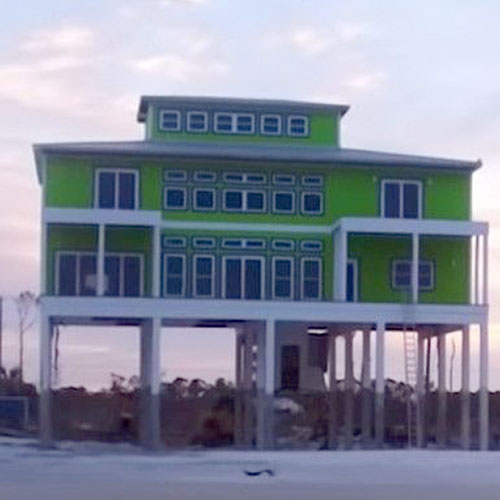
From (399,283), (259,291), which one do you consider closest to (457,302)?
(399,283)

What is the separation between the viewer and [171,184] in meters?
54.2

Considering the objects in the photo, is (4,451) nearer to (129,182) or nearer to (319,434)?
(129,182)

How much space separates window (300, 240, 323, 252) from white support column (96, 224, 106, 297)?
5650mm

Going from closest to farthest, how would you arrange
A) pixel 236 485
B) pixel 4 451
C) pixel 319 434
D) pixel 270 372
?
pixel 236 485 → pixel 4 451 → pixel 270 372 → pixel 319 434

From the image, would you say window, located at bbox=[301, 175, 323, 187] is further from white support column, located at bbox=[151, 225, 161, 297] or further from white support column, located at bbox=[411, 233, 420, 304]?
white support column, located at bbox=[151, 225, 161, 297]

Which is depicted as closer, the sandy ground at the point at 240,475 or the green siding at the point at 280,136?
the sandy ground at the point at 240,475

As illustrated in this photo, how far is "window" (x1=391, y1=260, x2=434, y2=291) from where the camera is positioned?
54781mm

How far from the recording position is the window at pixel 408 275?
54781mm

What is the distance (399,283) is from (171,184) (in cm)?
705

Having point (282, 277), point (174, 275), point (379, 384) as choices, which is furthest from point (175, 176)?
→ point (379, 384)

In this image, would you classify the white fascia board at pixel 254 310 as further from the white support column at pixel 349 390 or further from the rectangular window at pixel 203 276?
the white support column at pixel 349 390

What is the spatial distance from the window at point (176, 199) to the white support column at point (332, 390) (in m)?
7.38

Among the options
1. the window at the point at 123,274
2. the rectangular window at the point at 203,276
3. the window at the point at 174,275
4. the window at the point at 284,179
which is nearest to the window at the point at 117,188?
the window at the point at 123,274

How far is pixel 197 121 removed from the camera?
2205 inches
